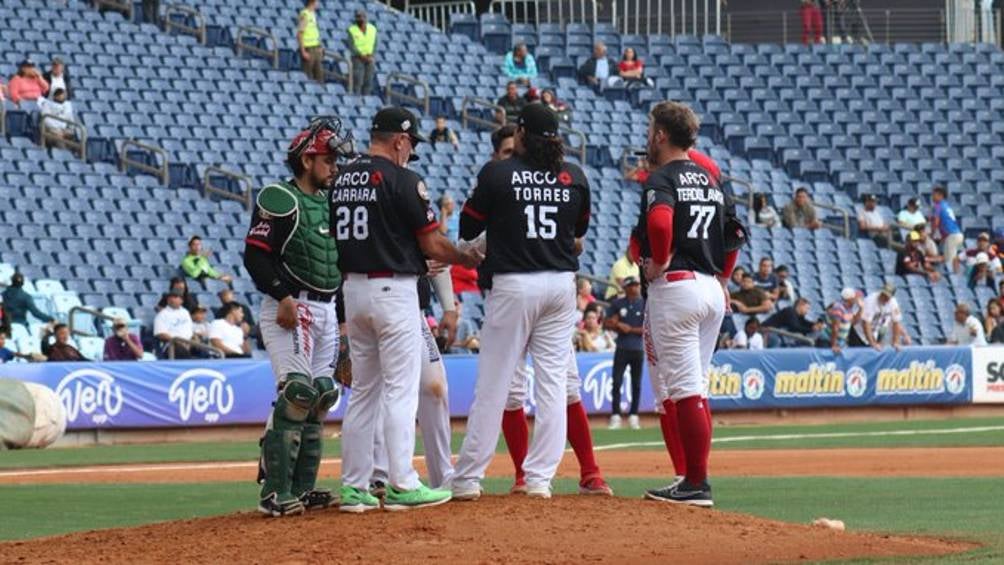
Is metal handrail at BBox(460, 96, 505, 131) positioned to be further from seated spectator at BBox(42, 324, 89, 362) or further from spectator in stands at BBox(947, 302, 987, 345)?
seated spectator at BBox(42, 324, 89, 362)

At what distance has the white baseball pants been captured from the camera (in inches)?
426

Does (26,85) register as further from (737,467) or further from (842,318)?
(737,467)

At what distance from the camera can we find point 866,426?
1048 inches

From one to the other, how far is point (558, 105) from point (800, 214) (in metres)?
4.48

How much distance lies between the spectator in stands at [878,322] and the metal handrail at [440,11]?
11.2m

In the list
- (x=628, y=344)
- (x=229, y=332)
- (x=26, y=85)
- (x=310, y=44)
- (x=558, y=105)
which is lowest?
(x=628, y=344)

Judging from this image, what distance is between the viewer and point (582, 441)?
11570 mm

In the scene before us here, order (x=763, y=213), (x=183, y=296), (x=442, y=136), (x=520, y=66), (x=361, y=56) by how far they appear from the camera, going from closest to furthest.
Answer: (x=183, y=296) → (x=442, y=136) → (x=763, y=213) → (x=361, y=56) → (x=520, y=66)

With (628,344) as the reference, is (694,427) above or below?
above

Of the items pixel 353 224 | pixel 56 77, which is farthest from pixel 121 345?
pixel 353 224

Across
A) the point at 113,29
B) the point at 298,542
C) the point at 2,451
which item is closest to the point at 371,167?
the point at 298,542

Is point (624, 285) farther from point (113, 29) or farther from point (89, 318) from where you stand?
point (113, 29)

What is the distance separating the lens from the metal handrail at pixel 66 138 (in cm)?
2875

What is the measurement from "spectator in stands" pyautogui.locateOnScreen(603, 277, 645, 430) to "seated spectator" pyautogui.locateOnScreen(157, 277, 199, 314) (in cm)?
524
